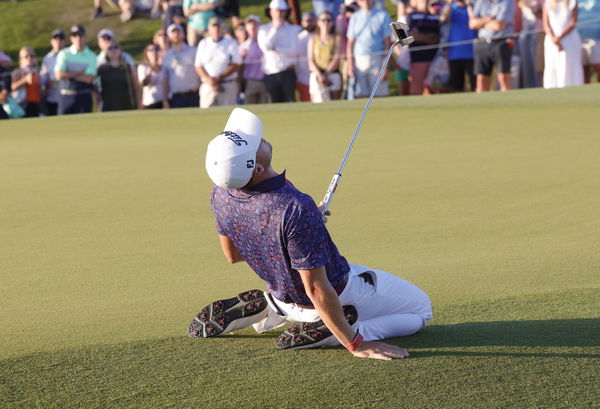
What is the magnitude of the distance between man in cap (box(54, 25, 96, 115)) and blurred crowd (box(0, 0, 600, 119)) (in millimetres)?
15

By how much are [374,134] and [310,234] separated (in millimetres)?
8174

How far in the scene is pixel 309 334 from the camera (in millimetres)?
4590

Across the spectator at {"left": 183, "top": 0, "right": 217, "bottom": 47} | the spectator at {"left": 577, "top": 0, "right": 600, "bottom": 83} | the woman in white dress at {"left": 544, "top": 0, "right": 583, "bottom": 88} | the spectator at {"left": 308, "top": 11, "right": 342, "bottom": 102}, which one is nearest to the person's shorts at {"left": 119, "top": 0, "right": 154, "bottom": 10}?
the spectator at {"left": 183, "top": 0, "right": 217, "bottom": 47}

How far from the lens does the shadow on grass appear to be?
4.58 metres

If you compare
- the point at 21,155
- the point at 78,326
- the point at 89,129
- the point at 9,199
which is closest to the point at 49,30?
the point at 89,129

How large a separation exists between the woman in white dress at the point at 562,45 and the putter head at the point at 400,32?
31.0ft

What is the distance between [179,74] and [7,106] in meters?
2.62

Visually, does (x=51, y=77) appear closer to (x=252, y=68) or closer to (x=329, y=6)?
(x=252, y=68)

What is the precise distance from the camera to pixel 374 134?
1224cm

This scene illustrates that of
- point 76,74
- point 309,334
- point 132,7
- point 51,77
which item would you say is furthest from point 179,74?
point 309,334

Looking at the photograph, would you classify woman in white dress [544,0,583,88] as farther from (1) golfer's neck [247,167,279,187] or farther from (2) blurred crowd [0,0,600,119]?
(1) golfer's neck [247,167,279,187]

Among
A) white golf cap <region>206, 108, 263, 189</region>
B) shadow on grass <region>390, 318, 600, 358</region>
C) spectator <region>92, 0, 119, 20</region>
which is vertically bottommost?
spectator <region>92, 0, 119, 20</region>

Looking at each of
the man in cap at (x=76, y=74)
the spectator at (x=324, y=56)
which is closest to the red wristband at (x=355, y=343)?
the spectator at (x=324, y=56)

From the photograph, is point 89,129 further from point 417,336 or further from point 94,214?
point 417,336
